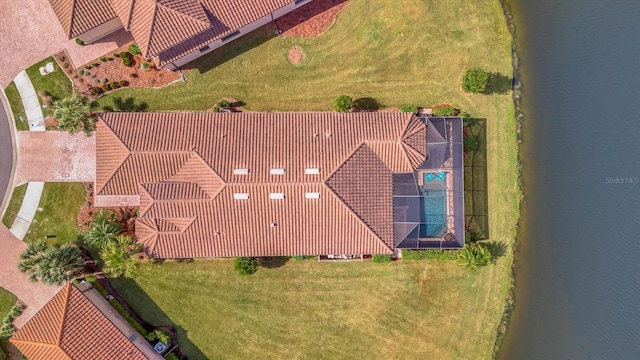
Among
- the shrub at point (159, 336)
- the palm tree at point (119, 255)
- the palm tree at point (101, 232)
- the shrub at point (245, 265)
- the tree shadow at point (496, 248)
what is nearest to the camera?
the palm tree at point (119, 255)

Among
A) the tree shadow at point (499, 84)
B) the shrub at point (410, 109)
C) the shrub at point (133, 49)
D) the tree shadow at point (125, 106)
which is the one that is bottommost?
the shrub at point (410, 109)

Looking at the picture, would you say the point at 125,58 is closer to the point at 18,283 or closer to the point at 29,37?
the point at 29,37

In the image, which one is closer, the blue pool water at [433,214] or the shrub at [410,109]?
the blue pool water at [433,214]

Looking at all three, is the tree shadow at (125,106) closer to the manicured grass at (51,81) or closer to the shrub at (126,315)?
the manicured grass at (51,81)

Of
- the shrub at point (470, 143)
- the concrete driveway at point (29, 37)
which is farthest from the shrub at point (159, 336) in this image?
the shrub at point (470, 143)

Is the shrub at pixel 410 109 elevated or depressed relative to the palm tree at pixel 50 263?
elevated

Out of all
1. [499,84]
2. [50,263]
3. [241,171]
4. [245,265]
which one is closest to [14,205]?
[50,263]

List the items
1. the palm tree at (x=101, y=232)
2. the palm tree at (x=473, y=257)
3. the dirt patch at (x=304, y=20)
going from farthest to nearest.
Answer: the dirt patch at (x=304, y=20), the palm tree at (x=473, y=257), the palm tree at (x=101, y=232)
